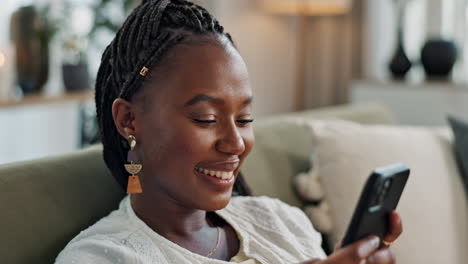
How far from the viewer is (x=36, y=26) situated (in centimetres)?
305

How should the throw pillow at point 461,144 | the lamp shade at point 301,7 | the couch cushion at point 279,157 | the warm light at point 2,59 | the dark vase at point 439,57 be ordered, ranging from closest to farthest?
the couch cushion at point 279,157 → the throw pillow at point 461,144 → the warm light at point 2,59 → the dark vase at point 439,57 → the lamp shade at point 301,7

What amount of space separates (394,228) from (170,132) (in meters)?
0.36

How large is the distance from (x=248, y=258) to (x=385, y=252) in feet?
1.05

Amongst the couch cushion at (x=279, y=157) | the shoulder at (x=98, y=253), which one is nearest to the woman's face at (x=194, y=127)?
the shoulder at (x=98, y=253)

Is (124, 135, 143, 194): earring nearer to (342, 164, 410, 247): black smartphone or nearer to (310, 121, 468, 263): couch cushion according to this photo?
(342, 164, 410, 247): black smartphone

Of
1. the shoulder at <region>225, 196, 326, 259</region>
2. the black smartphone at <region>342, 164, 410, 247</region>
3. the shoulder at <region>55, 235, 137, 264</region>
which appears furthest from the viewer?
the shoulder at <region>225, 196, 326, 259</region>

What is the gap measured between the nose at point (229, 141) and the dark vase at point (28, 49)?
2140 millimetres

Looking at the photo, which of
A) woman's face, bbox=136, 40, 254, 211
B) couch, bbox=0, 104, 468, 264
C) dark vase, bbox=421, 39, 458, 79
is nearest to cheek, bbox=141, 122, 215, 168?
woman's face, bbox=136, 40, 254, 211

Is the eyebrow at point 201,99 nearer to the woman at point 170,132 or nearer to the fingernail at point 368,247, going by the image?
the woman at point 170,132

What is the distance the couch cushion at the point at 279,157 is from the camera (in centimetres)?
158

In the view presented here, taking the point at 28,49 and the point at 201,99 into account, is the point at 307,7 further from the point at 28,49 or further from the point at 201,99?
the point at 201,99

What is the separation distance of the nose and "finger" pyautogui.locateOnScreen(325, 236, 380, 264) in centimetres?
25

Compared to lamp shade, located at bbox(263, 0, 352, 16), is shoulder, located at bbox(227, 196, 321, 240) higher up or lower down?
lower down

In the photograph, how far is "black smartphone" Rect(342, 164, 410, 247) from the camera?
0.84 m
